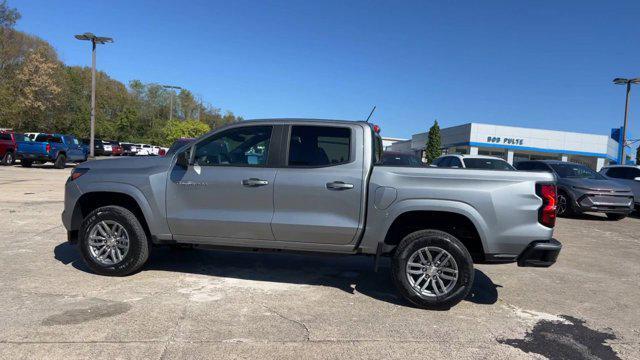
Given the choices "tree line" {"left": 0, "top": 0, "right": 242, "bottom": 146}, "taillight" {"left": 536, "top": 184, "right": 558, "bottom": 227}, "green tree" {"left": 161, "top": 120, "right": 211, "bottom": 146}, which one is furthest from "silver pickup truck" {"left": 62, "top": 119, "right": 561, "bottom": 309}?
"green tree" {"left": 161, "top": 120, "right": 211, "bottom": 146}

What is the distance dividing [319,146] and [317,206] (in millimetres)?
691

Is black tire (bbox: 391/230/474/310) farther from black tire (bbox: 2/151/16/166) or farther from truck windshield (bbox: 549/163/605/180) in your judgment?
black tire (bbox: 2/151/16/166)

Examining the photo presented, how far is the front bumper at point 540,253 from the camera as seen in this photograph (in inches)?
180

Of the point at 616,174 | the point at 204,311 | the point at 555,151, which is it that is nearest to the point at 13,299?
the point at 204,311

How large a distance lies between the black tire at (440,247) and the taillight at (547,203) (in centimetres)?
82

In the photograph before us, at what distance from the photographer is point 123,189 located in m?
5.37

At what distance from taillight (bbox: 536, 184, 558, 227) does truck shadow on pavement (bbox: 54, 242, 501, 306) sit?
117 cm

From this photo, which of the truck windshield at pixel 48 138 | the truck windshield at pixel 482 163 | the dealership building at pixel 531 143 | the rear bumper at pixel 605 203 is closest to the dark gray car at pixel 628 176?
the rear bumper at pixel 605 203

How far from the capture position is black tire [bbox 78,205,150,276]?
5379mm

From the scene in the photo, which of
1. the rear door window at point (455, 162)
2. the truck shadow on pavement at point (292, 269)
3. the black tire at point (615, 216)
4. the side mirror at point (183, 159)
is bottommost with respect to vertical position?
the truck shadow on pavement at point (292, 269)

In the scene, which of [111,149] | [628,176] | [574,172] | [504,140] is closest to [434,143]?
[504,140]

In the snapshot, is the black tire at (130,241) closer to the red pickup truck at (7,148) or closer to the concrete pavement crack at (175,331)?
the concrete pavement crack at (175,331)

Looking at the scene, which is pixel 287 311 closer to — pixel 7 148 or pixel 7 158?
pixel 7 148

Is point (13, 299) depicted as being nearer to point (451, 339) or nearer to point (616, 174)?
point (451, 339)
